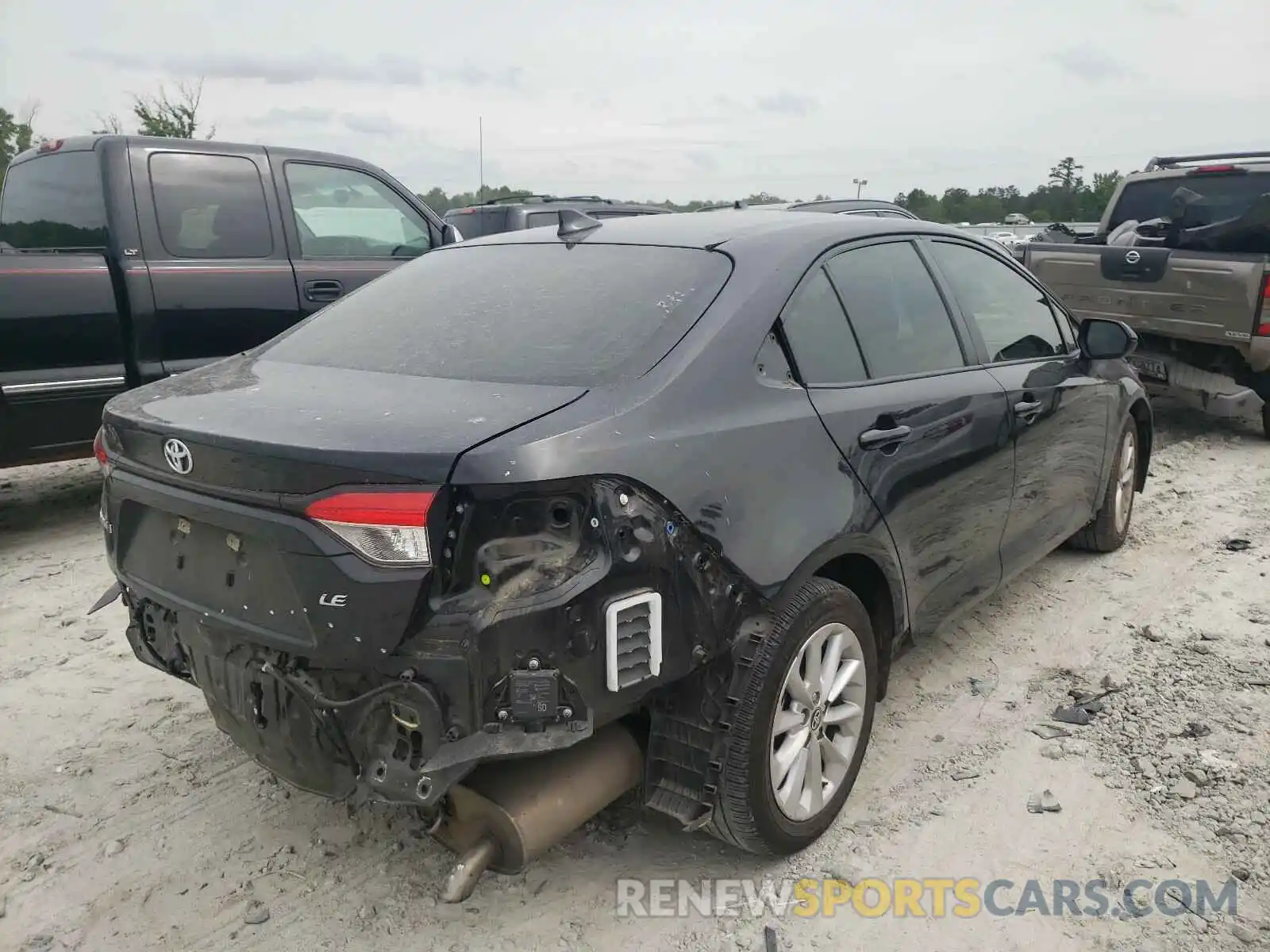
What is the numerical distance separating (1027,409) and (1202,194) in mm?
6093

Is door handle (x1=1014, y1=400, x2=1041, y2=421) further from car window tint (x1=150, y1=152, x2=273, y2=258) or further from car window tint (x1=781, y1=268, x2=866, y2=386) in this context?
car window tint (x1=150, y1=152, x2=273, y2=258)

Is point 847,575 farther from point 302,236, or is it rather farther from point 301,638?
point 302,236

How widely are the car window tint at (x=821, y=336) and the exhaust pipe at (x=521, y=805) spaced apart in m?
1.18

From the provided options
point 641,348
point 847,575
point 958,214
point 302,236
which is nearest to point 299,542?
point 641,348

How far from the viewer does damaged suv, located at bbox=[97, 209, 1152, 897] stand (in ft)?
6.75

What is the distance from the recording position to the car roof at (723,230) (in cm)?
294

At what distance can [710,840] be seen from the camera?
2.82m

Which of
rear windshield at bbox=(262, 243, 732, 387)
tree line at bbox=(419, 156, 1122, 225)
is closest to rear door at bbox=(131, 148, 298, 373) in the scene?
rear windshield at bbox=(262, 243, 732, 387)

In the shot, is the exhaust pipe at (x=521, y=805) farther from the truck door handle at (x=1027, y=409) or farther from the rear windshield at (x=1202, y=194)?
the rear windshield at (x=1202, y=194)

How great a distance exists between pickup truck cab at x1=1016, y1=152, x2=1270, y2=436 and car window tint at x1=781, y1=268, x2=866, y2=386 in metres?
5.29

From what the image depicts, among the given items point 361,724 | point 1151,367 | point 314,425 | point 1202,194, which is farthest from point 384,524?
point 1202,194

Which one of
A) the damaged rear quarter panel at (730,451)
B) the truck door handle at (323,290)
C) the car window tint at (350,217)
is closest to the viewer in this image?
the damaged rear quarter panel at (730,451)

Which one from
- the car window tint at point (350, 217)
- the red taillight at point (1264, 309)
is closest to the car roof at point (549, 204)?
the car window tint at point (350, 217)

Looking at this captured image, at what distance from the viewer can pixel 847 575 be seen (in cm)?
294
